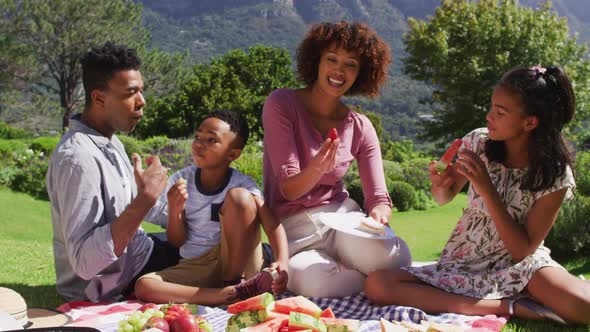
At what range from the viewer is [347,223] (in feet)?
12.0

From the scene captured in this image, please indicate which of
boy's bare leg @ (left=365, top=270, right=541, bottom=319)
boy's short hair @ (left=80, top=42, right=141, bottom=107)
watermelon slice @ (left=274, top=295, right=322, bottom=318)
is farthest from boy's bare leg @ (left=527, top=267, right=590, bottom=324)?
boy's short hair @ (left=80, top=42, right=141, bottom=107)

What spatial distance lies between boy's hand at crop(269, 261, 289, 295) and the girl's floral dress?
2.58 feet

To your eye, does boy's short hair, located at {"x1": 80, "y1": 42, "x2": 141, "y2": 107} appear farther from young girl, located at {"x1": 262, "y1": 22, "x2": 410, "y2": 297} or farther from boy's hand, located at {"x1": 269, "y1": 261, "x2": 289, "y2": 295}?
boy's hand, located at {"x1": 269, "y1": 261, "x2": 289, "y2": 295}

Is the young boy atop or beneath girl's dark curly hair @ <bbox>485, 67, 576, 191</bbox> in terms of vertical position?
beneath

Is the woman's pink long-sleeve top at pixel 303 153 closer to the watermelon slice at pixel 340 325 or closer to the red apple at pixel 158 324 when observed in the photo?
the watermelon slice at pixel 340 325

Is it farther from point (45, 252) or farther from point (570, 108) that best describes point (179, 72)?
point (570, 108)

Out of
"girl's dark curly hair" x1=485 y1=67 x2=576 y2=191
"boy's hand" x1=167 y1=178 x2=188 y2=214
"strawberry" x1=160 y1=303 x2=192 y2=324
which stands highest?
"girl's dark curly hair" x1=485 y1=67 x2=576 y2=191

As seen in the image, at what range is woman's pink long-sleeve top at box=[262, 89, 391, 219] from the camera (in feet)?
12.8

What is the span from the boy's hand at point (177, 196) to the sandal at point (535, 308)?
198 centimetres

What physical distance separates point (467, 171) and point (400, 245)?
0.73 m

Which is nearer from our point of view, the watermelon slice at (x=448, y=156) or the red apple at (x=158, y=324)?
the red apple at (x=158, y=324)

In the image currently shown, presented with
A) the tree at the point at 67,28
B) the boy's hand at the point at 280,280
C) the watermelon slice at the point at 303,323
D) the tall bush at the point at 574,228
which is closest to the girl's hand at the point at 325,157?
the boy's hand at the point at 280,280

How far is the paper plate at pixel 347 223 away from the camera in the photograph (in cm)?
355

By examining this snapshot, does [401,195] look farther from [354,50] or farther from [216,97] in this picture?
[216,97]
